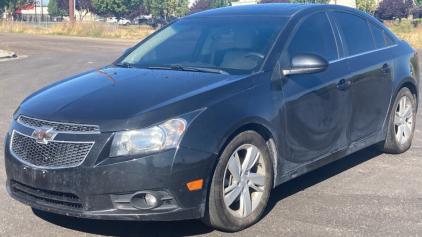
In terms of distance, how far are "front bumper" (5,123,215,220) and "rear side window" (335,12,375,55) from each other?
2.42 m

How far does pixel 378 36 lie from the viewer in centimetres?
582

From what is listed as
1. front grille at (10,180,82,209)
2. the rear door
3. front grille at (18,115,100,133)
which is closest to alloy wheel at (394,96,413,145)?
the rear door

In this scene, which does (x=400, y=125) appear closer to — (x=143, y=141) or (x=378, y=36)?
(x=378, y=36)

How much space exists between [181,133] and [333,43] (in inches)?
88.0

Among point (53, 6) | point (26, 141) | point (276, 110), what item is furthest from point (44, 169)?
A: point (53, 6)

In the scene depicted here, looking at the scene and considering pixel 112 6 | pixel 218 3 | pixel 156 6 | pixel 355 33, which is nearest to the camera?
pixel 355 33

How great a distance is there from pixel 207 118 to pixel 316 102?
1.31 meters

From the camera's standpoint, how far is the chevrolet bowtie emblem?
3575 millimetres

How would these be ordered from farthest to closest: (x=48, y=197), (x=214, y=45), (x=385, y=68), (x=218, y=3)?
(x=218, y=3)
(x=385, y=68)
(x=214, y=45)
(x=48, y=197)

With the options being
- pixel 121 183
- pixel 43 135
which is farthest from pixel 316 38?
pixel 43 135

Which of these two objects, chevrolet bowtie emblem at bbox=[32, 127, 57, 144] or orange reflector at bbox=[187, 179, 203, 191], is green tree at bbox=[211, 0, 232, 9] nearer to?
chevrolet bowtie emblem at bbox=[32, 127, 57, 144]

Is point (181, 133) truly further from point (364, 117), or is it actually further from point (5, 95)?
point (5, 95)

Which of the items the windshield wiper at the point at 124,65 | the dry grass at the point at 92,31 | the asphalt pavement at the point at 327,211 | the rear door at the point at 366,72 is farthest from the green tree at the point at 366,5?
the windshield wiper at the point at 124,65

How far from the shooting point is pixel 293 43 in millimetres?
4625
